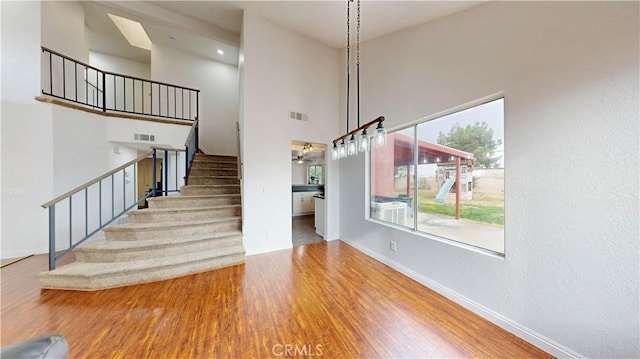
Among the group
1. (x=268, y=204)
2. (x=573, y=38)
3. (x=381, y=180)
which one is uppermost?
(x=573, y=38)

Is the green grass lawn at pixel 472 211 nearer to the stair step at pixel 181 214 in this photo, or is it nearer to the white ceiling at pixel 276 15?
the white ceiling at pixel 276 15

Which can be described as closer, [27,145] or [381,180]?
[27,145]

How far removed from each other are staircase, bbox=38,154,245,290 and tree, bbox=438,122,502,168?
12.0 ft

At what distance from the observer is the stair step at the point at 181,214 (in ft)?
11.5

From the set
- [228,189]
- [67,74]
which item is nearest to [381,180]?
[228,189]

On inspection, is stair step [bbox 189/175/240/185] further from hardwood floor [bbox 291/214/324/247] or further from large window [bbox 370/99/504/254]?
large window [bbox 370/99/504/254]

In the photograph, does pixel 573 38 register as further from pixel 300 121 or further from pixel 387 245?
pixel 300 121

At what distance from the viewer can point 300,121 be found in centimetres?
442

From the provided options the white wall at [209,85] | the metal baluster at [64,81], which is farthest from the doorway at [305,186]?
→ the metal baluster at [64,81]

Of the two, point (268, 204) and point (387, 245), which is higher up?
point (268, 204)

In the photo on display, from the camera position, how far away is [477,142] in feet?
7.83

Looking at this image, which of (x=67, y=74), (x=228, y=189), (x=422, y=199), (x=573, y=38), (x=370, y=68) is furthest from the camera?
(x=228, y=189)

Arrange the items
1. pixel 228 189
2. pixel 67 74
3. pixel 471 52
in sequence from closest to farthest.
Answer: pixel 471 52, pixel 67 74, pixel 228 189

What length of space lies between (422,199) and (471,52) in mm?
1901
